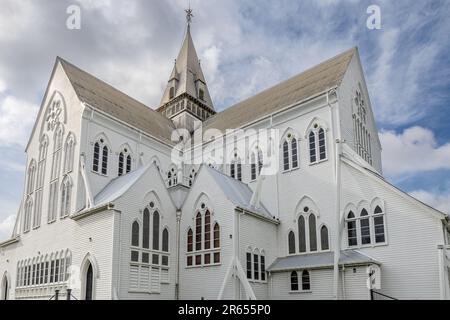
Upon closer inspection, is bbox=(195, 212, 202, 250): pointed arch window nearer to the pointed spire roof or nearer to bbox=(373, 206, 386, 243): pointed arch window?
bbox=(373, 206, 386, 243): pointed arch window

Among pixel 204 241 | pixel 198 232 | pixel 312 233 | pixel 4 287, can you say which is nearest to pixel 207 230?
pixel 204 241

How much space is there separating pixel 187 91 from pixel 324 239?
26298 mm

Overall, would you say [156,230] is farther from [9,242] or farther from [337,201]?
[9,242]

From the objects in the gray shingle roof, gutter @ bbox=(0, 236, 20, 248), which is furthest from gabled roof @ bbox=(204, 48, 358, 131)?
gutter @ bbox=(0, 236, 20, 248)

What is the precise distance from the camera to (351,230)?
907 inches

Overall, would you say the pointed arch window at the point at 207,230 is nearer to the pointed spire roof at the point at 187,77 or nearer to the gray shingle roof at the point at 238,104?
the gray shingle roof at the point at 238,104

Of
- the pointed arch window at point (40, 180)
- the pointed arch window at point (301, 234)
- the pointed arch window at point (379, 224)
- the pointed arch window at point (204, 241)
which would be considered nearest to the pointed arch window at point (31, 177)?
the pointed arch window at point (40, 180)

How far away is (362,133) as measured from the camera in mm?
29359

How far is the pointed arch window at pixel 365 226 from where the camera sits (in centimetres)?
2231

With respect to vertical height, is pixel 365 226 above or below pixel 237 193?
below

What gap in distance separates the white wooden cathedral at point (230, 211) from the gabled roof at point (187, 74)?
14.0 metres

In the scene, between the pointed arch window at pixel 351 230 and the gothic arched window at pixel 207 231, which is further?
the gothic arched window at pixel 207 231

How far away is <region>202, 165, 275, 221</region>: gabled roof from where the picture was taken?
2368 centimetres
